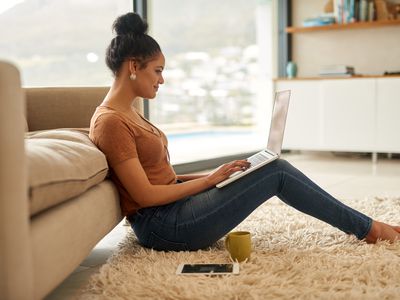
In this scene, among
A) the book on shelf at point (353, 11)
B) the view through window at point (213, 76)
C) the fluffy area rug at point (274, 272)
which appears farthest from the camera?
the book on shelf at point (353, 11)

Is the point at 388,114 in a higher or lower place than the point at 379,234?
higher

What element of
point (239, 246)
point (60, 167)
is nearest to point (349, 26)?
point (239, 246)

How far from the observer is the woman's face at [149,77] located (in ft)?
6.48

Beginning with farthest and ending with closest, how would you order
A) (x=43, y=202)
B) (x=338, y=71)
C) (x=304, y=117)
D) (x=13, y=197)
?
1. (x=304, y=117)
2. (x=338, y=71)
3. (x=43, y=202)
4. (x=13, y=197)

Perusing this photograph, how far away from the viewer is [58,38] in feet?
12.8

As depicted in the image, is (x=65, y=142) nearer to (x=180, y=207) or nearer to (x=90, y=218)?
(x=90, y=218)

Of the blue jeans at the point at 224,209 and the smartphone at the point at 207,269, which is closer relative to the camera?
the smartphone at the point at 207,269

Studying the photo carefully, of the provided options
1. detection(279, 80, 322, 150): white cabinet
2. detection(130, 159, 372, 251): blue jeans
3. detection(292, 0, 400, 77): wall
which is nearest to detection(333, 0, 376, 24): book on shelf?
detection(292, 0, 400, 77): wall

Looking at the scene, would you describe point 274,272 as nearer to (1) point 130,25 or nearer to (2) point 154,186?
(2) point 154,186

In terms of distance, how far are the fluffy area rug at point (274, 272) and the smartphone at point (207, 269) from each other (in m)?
0.03

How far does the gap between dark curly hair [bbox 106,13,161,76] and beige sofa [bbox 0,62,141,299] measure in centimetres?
32

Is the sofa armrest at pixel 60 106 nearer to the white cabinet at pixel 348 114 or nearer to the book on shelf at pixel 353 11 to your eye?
the white cabinet at pixel 348 114

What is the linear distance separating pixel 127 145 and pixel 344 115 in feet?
11.8

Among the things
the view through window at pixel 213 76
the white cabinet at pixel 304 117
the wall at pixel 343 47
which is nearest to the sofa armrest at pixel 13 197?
the view through window at pixel 213 76
